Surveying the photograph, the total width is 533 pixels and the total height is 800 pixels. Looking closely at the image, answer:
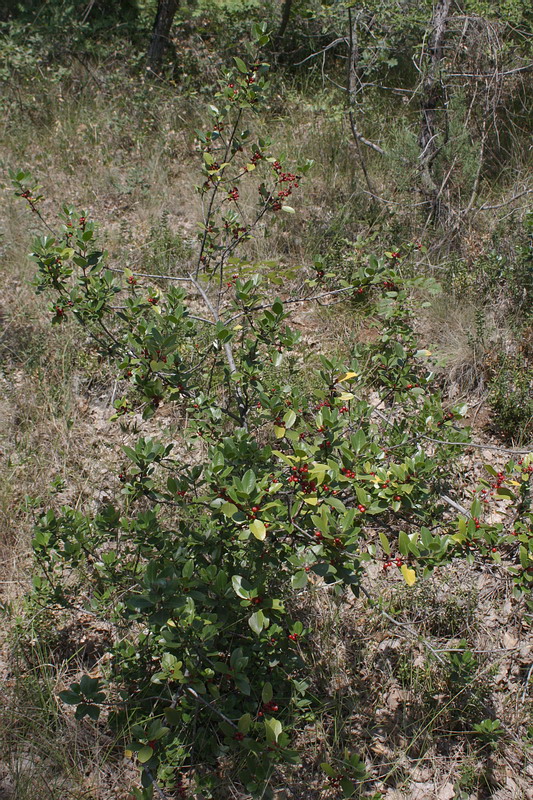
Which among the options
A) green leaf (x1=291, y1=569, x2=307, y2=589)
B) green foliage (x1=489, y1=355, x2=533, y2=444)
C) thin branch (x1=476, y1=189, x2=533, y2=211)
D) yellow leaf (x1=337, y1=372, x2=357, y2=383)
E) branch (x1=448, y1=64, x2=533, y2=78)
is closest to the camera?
green leaf (x1=291, y1=569, x2=307, y2=589)

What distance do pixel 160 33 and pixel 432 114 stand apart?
4.08m

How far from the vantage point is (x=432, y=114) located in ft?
15.9

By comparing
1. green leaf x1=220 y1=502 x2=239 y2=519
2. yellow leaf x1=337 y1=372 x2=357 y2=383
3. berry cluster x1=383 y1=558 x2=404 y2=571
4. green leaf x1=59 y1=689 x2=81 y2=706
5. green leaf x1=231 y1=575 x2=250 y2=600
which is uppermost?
yellow leaf x1=337 y1=372 x2=357 y2=383

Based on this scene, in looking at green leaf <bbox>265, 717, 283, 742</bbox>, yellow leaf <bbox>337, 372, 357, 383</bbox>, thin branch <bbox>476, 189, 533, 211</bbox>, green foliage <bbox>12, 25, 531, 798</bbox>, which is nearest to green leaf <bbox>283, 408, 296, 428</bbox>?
green foliage <bbox>12, 25, 531, 798</bbox>

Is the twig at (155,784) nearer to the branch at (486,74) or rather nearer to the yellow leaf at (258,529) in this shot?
the yellow leaf at (258,529)

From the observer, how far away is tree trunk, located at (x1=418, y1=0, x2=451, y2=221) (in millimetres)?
4551

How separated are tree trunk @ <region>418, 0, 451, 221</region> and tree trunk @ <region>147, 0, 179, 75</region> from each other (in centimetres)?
381

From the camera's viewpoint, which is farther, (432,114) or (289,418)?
(432,114)

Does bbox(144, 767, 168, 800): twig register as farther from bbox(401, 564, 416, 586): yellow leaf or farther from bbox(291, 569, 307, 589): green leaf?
bbox(401, 564, 416, 586): yellow leaf

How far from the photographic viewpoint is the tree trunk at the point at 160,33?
23.5 feet

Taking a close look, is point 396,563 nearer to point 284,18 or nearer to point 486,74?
point 486,74

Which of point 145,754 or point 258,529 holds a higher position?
point 258,529

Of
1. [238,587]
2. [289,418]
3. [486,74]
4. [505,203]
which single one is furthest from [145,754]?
[486,74]

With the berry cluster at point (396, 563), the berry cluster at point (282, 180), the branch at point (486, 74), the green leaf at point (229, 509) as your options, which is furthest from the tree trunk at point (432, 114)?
the green leaf at point (229, 509)
